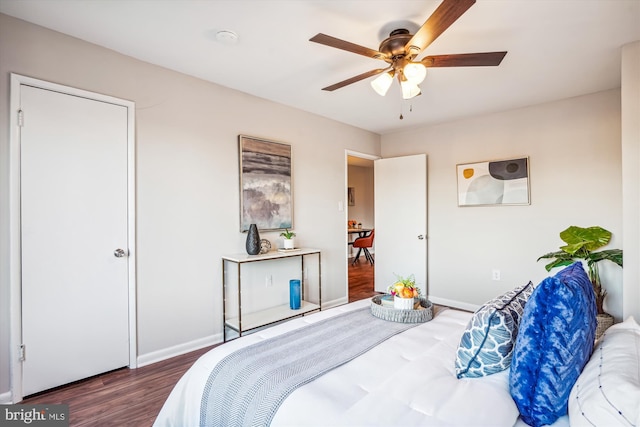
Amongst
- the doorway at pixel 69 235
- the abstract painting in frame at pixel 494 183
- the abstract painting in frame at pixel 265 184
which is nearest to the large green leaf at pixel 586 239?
the abstract painting in frame at pixel 494 183

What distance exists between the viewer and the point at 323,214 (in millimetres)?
3934

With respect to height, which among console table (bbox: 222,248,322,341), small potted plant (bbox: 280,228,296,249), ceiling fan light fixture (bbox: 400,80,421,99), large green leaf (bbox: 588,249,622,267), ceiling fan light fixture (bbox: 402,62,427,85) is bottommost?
console table (bbox: 222,248,322,341)

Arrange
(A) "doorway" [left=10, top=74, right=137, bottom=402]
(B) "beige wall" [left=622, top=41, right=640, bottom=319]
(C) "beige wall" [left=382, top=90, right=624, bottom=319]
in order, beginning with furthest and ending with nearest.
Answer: (C) "beige wall" [left=382, top=90, right=624, bottom=319], (B) "beige wall" [left=622, top=41, right=640, bottom=319], (A) "doorway" [left=10, top=74, right=137, bottom=402]

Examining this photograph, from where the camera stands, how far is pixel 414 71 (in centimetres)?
188

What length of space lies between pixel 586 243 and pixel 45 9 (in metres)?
4.48

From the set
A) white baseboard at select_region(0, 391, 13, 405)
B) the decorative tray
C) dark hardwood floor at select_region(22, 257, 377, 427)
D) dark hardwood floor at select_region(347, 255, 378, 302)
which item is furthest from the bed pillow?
dark hardwood floor at select_region(347, 255, 378, 302)

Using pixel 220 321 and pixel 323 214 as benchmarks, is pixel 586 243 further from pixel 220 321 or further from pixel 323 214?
pixel 220 321

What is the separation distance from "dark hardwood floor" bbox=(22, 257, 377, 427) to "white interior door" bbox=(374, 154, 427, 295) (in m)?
2.75

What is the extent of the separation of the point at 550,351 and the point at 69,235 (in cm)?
270

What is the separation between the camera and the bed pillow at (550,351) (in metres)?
0.99

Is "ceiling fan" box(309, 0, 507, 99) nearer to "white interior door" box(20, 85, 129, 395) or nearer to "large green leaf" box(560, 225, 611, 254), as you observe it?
"white interior door" box(20, 85, 129, 395)

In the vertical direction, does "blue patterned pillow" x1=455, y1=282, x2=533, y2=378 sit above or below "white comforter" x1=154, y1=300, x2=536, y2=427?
above

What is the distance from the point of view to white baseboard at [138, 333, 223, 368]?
2486mm

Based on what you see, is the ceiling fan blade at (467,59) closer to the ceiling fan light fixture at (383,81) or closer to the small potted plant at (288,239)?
the ceiling fan light fixture at (383,81)
